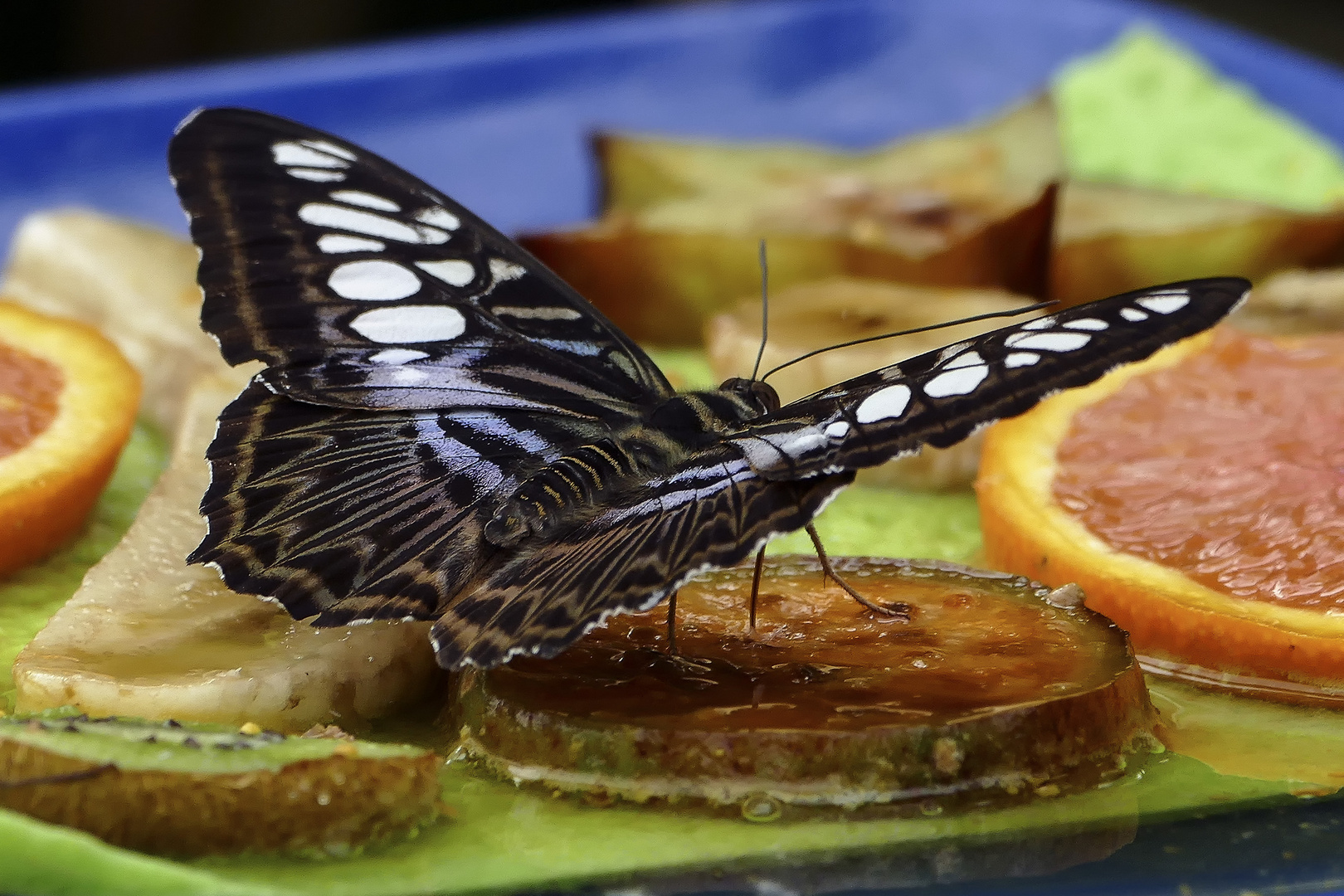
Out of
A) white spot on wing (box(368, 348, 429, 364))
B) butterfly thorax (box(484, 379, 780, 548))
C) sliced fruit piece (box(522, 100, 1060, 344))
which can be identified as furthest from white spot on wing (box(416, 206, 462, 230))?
sliced fruit piece (box(522, 100, 1060, 344))

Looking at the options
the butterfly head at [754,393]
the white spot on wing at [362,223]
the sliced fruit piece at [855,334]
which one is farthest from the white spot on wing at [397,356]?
the sliced fruit piece at [855,334]

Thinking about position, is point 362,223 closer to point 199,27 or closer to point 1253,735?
point 1253,735

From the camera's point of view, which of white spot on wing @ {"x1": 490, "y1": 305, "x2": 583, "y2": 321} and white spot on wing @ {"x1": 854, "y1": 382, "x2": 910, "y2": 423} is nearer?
white spot on wing @ {"x1": 854, "y1": 382, "x2": 910, "y2": 423}

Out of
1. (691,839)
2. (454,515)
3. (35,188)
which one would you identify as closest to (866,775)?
(691,839)

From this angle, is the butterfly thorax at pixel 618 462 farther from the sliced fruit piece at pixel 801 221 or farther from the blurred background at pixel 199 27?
the blurred background at pixel 199 27

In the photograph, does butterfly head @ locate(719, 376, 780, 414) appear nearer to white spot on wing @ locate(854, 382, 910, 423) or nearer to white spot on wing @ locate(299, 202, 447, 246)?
white spot on wing @ locate(854, 382, 910, 423)
